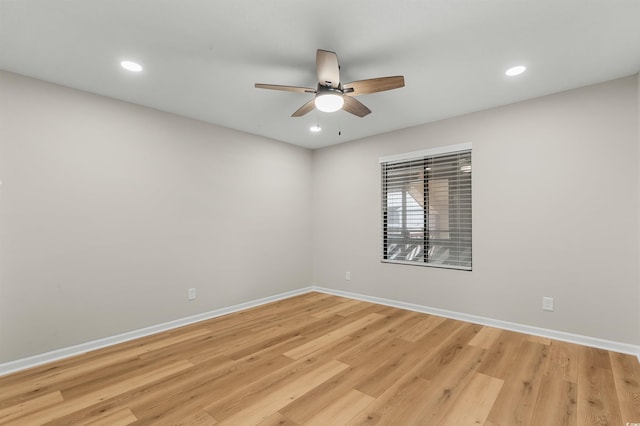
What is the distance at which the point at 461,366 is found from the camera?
2479mm

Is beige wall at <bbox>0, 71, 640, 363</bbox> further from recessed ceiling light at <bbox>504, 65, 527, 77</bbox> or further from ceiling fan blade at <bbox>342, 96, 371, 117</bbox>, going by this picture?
ceiling fan blade at <bbox>342, 96, 371, 117</bbox>

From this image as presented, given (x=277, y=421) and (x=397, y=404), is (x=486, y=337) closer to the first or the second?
(x=397, y=404)

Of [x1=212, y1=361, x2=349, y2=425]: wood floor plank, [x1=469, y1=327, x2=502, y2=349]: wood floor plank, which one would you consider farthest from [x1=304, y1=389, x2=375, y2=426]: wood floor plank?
[x1=469, y1=327, x2=502, y2=349]: wood floor plank

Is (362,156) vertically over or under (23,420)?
over

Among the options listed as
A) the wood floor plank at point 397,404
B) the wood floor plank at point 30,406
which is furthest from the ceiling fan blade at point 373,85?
the wood floor plank at point 30,406

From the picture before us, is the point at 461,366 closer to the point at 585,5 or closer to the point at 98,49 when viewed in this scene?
the point at 585,5

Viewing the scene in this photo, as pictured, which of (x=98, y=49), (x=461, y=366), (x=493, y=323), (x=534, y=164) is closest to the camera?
(x=98, y=49)

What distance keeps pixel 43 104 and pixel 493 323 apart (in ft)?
16.7

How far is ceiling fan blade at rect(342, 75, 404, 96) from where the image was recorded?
2.16 metres

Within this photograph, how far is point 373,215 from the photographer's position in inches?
178

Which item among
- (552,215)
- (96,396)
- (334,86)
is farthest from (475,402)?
(96,396)

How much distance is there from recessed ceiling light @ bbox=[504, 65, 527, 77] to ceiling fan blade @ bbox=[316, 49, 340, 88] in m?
1.57

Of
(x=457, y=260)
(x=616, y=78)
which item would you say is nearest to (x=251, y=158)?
(x=457, y=260)

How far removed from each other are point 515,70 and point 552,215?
1537mm
